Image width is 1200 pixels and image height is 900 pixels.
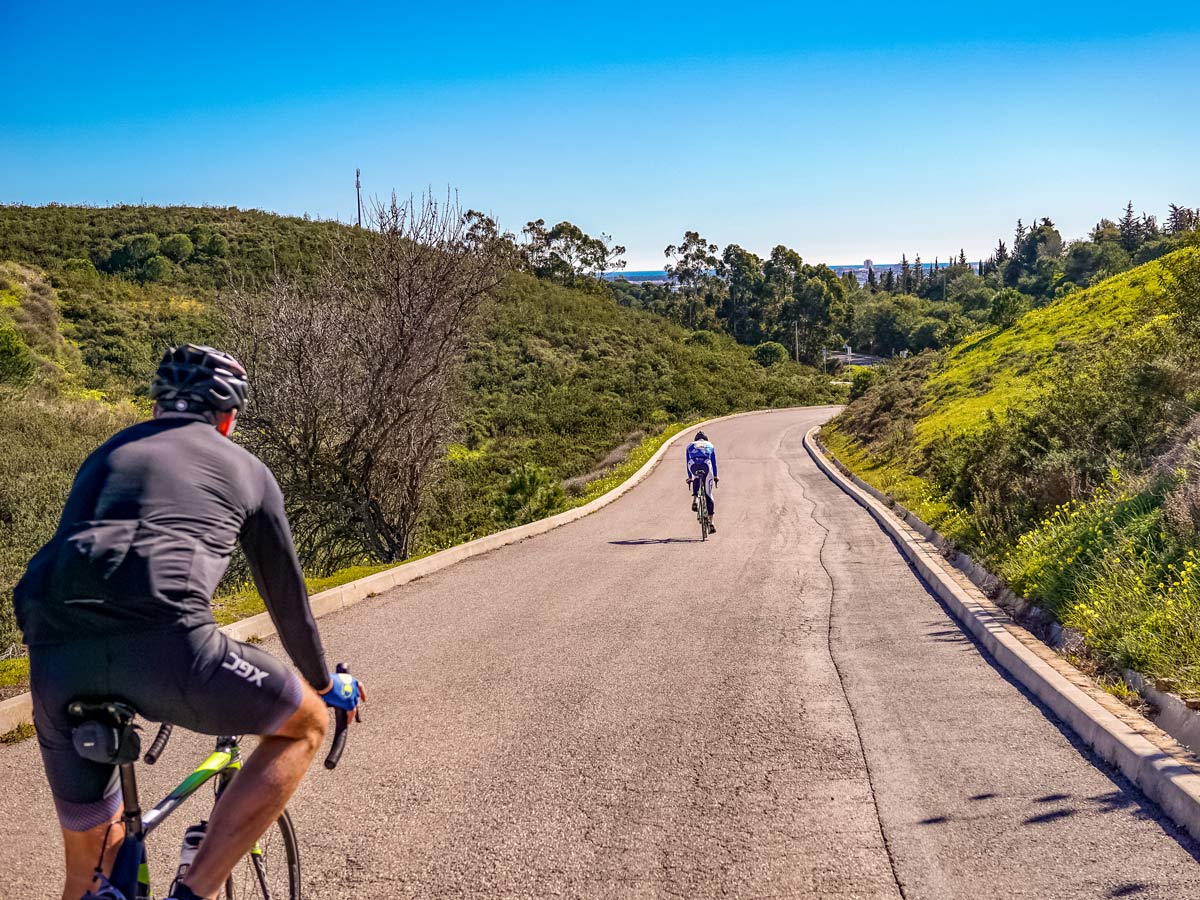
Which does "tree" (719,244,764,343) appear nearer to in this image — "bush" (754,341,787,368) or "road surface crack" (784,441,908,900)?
"bush" (754,341,787,368)

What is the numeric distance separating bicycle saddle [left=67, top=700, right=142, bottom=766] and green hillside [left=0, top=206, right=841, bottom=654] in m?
8.28

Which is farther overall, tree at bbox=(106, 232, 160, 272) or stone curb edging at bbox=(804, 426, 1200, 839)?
tree at bbox=(106, 232, 160, 272)

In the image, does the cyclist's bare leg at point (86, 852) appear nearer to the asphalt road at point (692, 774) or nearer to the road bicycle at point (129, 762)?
the road bicycle at point (129, 762)

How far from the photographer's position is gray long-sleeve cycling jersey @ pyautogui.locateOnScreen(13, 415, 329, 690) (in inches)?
95.4

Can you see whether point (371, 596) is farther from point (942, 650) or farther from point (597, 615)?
point (942, 650)

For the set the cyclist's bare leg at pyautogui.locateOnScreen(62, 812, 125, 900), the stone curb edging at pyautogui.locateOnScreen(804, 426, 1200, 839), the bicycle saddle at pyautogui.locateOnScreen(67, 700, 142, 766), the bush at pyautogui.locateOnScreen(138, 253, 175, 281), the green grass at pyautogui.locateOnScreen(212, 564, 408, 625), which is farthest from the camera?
the bush at pyautogui.locateOnScreen(138, 253, 175, 281)

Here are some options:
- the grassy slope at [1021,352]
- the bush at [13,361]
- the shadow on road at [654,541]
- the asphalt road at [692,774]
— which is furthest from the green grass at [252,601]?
the bush at [13,361]

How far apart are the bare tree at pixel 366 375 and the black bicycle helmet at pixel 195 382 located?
16984 mm

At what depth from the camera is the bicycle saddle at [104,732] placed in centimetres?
242

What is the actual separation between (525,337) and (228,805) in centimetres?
7140

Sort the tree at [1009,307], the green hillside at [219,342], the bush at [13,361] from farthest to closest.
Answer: the tree at [1009,307]
the bush at [13,361]
the green hillside at [219,342]

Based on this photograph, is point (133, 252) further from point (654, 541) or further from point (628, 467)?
point (654, 541)

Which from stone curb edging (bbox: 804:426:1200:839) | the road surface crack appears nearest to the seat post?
the road surface crack

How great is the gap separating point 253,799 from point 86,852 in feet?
1.48
